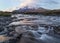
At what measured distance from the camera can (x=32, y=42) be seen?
11.7 metres

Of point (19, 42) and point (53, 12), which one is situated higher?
point (19, 42)

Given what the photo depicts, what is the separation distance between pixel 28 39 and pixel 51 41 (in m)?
1.98

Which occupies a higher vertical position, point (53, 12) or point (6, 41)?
point (6, 41)

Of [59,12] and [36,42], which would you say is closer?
[36,42]

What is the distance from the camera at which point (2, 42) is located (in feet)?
38.4

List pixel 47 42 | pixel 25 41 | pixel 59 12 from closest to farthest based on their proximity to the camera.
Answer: pixel 25 41 < pixel 47 42 < pixel 59 12

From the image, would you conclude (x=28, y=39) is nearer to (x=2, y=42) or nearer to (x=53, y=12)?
(x=2, y=42)

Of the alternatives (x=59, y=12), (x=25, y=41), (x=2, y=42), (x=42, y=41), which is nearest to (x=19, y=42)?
(x=25, y=41)

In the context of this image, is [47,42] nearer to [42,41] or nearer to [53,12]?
[42,41]

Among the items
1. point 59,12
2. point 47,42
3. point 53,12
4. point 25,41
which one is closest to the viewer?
point 25,41

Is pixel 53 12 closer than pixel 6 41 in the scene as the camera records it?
No

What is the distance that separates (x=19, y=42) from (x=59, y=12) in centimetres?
6958

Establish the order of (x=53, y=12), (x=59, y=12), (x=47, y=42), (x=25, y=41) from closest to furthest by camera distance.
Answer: (x=25, y=41), (x=47, y=42), (x=59, y=12), (x=53, y=12)

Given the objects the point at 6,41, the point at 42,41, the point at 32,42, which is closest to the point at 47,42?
the point at 42,41
